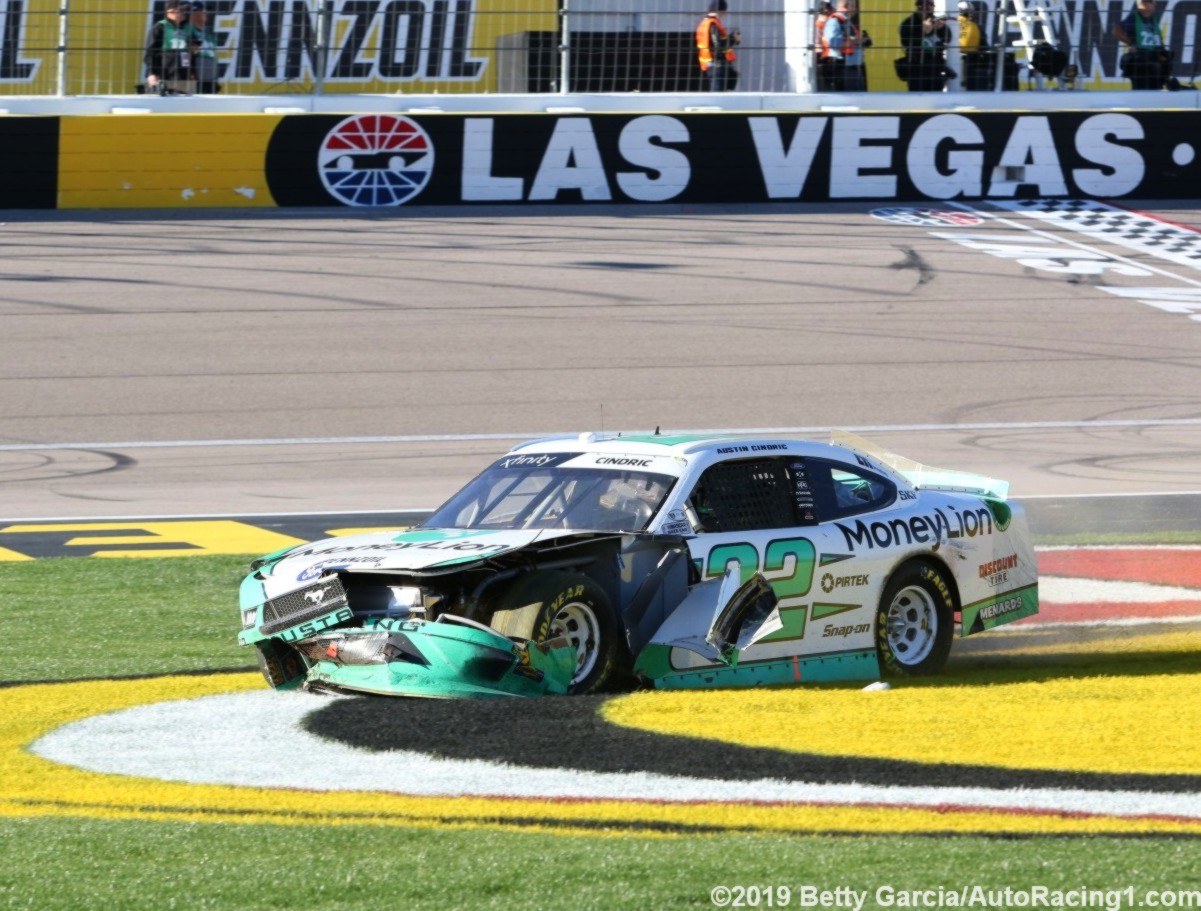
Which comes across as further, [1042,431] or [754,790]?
[1042,431]

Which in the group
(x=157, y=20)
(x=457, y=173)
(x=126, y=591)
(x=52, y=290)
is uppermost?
(x=157, y=20)

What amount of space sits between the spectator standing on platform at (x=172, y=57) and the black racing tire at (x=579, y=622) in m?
19.0

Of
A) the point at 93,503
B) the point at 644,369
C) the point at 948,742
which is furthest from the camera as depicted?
the point at 644,369

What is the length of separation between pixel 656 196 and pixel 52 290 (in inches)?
321

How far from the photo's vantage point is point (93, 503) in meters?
14.6

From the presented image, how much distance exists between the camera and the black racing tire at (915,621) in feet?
28.9

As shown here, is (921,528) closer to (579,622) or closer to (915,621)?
(915,621)

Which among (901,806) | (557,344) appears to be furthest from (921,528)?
(557,344)

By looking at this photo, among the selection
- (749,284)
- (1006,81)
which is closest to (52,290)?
(749,284)

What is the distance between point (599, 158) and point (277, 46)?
16.0ft

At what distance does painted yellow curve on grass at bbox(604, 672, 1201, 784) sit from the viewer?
22.8 feet

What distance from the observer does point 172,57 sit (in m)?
25.1

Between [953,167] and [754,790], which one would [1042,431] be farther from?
[754,790]

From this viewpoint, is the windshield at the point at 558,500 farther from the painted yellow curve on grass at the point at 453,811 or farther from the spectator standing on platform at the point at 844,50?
the spectator standing on platform at the point at 844,50
